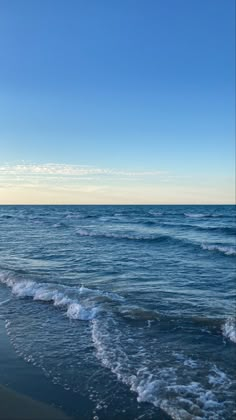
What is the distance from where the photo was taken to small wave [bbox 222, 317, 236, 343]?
8.86 meters

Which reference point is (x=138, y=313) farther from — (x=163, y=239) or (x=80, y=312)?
(x=163, y=239)

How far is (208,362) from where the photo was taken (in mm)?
7637

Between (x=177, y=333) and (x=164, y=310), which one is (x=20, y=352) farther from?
(x=164, y=310)

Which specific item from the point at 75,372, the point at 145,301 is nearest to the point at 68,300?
the point at 145,301

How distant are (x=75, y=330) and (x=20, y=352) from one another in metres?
1.70

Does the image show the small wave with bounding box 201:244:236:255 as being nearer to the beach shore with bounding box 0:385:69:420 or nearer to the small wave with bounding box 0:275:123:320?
the small wave with bounding box 0:275:123:320

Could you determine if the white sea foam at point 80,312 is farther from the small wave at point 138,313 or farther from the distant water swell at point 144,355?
the small wave at point 138,313

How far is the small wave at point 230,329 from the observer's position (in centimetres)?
886

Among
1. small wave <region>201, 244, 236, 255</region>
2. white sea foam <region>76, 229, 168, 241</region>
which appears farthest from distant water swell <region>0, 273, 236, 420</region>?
white sea foam <region>76, 229, 168, 241</region>

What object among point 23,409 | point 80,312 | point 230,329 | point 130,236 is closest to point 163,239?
point 130,236

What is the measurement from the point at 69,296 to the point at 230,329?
4973mm

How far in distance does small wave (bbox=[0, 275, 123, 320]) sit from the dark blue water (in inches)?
1.3

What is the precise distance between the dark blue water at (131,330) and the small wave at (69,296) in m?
0.03

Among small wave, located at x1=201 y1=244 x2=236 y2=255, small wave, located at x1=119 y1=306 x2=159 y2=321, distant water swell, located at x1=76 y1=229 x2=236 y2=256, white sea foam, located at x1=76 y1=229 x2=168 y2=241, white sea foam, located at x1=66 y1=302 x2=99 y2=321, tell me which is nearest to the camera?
small wave, located at x1=119 y1=306 x2=159 y2=321
